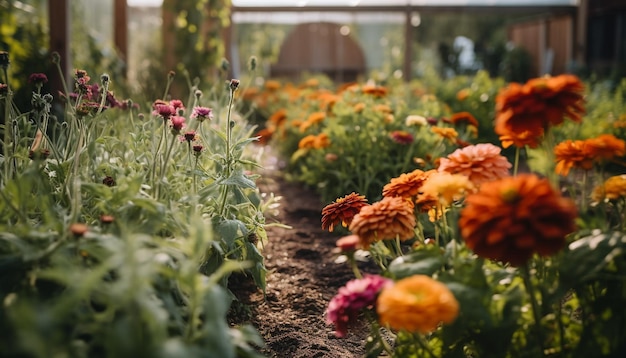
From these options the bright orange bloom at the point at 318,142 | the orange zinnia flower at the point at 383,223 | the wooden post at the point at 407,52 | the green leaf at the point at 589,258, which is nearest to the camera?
the green leaf at the point at 589,258

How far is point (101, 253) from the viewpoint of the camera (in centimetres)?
124

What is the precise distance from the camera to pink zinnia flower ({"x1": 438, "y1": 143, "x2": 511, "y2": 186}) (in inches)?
57.1

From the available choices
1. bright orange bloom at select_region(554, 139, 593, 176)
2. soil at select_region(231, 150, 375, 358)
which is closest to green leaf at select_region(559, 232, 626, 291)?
bright orange bloom at select_region(554, 139, 593, 176)

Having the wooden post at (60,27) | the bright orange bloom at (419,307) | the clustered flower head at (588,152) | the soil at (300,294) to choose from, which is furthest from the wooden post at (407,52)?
the bright orange bloom at (419,307)

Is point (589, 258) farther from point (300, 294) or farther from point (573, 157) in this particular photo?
point (300, 294)

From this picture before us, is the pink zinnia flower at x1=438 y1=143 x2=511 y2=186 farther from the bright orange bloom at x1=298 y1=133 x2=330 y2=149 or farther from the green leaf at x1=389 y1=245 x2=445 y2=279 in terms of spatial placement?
the bright orange bloom at x1=298 y1=133 x2=330 y2=149

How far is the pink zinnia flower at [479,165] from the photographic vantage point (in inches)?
57.1

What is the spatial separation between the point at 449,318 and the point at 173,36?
540 cm

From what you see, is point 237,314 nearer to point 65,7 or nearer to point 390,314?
point 390,314

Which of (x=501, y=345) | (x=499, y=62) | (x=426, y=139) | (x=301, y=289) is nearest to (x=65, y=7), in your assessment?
(x=426, y=139)

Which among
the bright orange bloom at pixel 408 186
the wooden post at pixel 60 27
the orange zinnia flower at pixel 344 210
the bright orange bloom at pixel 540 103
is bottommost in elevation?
the orange zinnia flower at pixel 344 210

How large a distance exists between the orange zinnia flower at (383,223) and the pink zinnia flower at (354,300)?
108 millimetres

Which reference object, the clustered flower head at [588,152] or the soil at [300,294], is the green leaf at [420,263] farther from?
the clustered flower head at [588,152]

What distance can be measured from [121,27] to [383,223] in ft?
17.4
